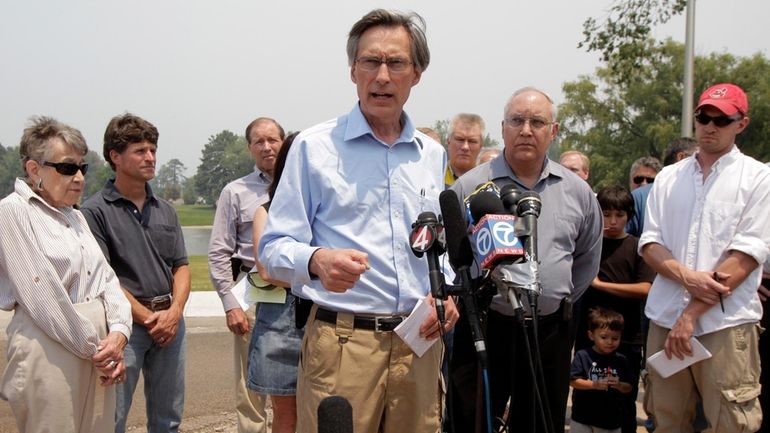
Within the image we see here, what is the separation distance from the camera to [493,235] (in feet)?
7.26

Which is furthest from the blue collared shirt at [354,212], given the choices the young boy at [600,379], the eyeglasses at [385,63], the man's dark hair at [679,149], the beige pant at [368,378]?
the man's dark hair at [679,149]

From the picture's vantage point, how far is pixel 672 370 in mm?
4105

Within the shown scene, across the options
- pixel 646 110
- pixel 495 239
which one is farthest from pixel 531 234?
pixel 646 110

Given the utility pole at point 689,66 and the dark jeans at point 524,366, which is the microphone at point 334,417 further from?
the utility pole at point 689,66

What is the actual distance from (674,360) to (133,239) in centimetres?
341

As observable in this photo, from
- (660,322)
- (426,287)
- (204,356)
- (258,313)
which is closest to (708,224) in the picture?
(660,322)

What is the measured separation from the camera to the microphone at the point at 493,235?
7.09ft

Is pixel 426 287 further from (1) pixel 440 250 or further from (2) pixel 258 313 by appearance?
(2) pixel 258 313

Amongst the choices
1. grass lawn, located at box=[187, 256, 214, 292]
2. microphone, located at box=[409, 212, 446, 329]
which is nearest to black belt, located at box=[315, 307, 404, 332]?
microphone, located at box=[409, 212, 446, 329]

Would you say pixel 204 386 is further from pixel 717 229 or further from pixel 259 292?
pixel 717 229

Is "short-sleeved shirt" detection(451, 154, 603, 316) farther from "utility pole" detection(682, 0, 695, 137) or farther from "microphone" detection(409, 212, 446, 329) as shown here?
"utility pole" detection(682, 0, 695, 137)

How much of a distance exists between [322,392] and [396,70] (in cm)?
136

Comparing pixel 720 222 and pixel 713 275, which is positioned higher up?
pixel 720 222

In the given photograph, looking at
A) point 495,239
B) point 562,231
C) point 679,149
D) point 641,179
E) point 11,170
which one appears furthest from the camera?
point 11,170
